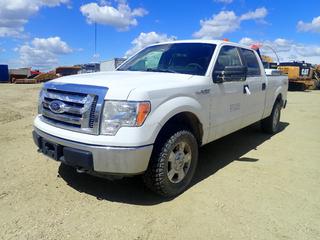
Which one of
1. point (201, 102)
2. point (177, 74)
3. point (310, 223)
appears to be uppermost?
point (177, 74)

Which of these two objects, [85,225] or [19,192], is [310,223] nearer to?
[85,225]

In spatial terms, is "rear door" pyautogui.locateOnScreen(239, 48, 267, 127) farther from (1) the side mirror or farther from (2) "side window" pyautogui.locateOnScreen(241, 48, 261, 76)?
(1) the side mirror

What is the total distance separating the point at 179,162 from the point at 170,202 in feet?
1.58

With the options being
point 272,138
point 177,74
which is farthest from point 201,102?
point 272,138

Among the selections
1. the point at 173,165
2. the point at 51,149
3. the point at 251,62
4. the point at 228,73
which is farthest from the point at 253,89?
the point at 51,149

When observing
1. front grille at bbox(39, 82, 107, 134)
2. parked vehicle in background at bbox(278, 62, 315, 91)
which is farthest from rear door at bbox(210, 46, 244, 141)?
parked vehicle in background at bbox(278, 62, 315, 91)

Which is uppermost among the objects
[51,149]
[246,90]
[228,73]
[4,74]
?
[228,73]

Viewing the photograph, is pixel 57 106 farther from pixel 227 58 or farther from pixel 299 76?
pixel 299 76

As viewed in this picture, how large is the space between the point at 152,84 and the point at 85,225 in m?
1.61

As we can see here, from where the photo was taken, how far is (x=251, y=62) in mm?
6156

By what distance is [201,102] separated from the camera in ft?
14.1

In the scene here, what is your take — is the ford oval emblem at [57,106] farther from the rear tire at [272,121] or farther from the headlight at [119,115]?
the rear tire at [272,121]

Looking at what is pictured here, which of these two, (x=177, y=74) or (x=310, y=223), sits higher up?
(x=177, y=74)

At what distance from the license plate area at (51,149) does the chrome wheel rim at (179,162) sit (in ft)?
4.04
